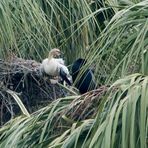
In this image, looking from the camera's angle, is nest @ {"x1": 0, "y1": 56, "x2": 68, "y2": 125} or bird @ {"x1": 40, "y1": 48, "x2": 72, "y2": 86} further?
bird @ {"x1": 40, "y1": 48, "x2": 72, "y2": 86}

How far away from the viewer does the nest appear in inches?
179

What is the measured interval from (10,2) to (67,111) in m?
1.43

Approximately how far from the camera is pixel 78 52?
5.28 meters

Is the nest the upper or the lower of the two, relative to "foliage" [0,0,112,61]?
lower

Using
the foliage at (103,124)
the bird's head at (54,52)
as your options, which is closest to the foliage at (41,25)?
the bird's head at (54,52)

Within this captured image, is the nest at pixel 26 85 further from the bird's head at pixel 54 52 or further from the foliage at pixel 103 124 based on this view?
the foliage at pixel 103 124

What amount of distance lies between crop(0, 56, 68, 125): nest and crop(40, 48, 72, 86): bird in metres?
0.21

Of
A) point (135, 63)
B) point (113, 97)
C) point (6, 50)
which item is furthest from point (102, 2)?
point (113, 97)

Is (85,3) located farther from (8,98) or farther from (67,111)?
(67,111)

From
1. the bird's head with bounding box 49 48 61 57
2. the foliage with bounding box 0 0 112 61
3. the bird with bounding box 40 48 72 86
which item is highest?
the foliage with bounding box 0 0 112 61

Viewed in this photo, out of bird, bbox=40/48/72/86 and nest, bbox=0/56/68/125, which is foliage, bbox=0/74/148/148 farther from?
bird, bbox=40/48/72/86

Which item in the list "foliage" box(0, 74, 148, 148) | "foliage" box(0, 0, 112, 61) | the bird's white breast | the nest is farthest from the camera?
the bird's white breast

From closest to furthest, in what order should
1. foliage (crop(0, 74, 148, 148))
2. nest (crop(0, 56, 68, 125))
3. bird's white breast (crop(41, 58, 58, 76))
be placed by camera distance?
foliage (crop(0, 74, 148, 148)), nest (crop(0, 56, 68, 125)), bird's white breast (crop(41, 58, 58, 76))

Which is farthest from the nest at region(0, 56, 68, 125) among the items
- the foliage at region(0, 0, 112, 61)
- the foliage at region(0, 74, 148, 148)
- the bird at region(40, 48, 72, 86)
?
the foliage at region(0, 74, 148, 148)
